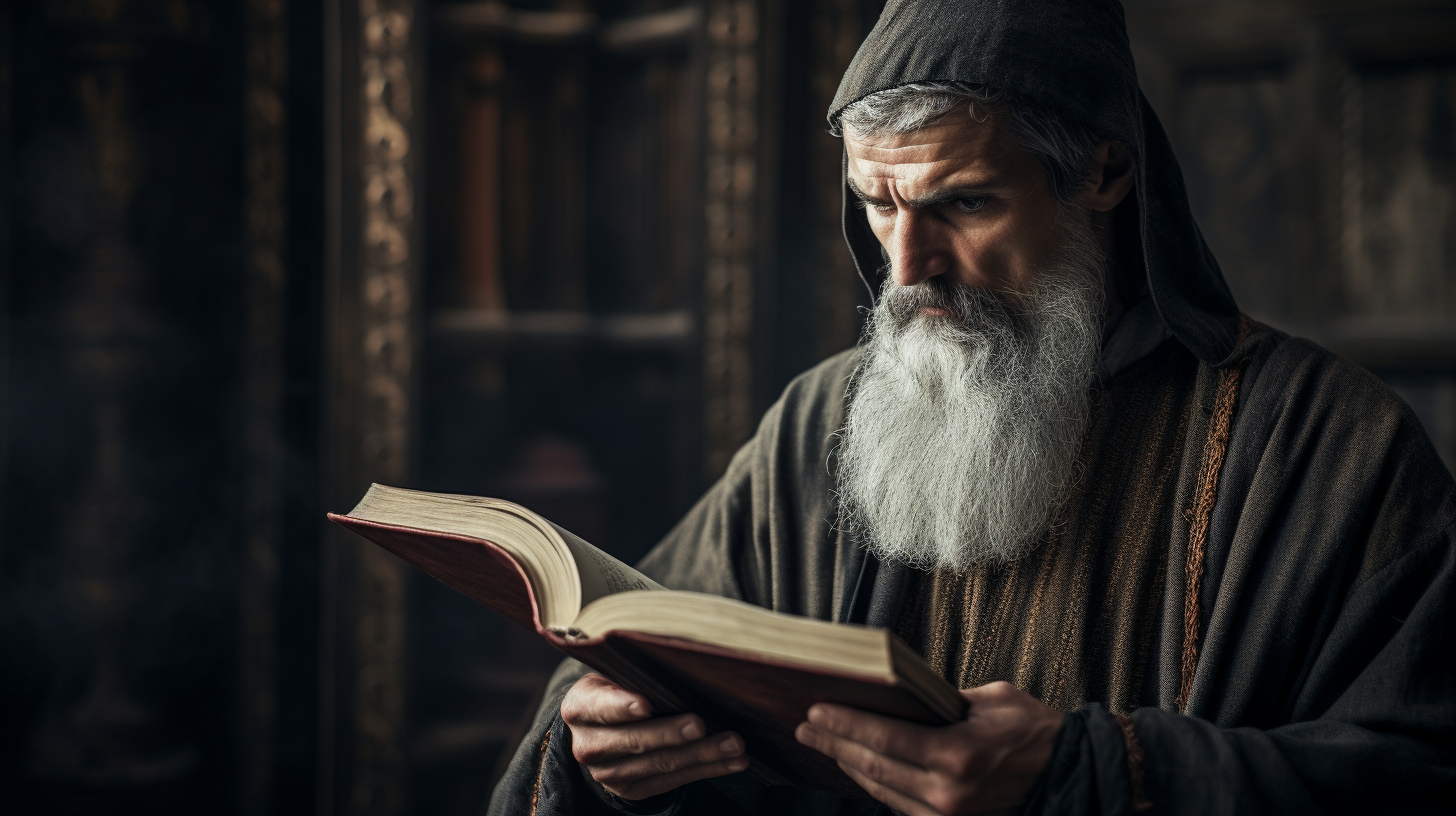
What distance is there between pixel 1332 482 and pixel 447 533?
93cm

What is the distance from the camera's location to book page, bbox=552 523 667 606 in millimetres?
957

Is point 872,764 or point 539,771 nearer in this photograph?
point 872,764

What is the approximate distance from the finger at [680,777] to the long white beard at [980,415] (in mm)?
378

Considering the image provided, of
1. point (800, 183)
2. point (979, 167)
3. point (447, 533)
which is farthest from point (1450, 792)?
point (800, 183)

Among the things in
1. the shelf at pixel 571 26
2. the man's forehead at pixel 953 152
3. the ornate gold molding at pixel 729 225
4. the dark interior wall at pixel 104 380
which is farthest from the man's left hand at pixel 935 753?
the shelf at pixel 571 26

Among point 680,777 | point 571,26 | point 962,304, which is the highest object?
point 571,26

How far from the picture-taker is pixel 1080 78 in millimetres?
1193

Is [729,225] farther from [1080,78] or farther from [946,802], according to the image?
[946,802]

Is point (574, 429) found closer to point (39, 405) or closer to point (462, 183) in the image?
point (462, 183)

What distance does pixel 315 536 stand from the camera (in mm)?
2363

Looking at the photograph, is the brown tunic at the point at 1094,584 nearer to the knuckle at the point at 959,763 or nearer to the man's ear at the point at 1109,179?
the man's ear at the point at 1109,179

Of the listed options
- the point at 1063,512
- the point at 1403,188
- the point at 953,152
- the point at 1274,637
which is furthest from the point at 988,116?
A: the point at 1403,188

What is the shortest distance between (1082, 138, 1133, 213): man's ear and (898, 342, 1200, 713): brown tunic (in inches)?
7.9

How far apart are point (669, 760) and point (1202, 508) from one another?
2.15ft
